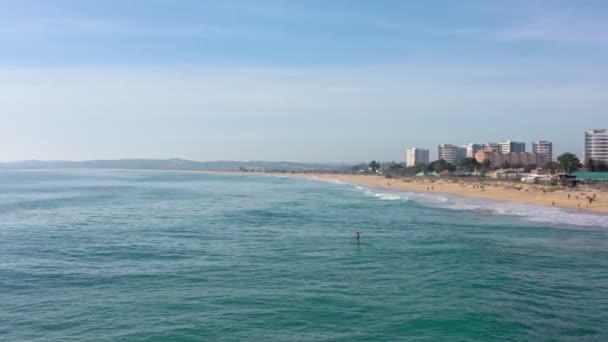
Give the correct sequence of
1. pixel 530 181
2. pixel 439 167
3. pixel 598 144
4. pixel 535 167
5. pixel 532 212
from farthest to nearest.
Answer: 1. pixel 598 144
2. pixel 439 167
3. pixel 535 167
4. pixel 530 181
5. pixel 532 212

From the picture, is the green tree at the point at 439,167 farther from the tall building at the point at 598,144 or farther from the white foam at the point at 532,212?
the white foam at the point at 532,212

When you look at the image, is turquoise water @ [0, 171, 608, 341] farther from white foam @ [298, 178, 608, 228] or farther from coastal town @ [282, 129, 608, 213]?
coastal town @ [282, 129, 608, 213]

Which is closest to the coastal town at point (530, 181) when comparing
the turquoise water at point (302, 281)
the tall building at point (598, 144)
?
the tall building at point (598, 144)

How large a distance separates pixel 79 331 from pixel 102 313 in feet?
4.56

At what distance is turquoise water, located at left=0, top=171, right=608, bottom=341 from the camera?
14.6 meters

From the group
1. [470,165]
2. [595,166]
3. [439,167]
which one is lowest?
[439,167]

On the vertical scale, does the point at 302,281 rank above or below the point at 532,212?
below

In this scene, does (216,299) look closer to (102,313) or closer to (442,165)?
(102,313)

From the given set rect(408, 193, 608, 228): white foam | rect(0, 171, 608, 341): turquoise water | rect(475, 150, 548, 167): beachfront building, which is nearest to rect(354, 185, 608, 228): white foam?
rect(408, 193, 608, 228): white foam

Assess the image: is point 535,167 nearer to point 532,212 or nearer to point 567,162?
point 567,162

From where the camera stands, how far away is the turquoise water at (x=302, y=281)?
47.8 feet

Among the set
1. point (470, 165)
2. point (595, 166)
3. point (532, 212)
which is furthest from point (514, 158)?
point (532, 212)

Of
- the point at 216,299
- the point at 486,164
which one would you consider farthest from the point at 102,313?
the point at 486,164

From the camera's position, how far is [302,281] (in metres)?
19.6
